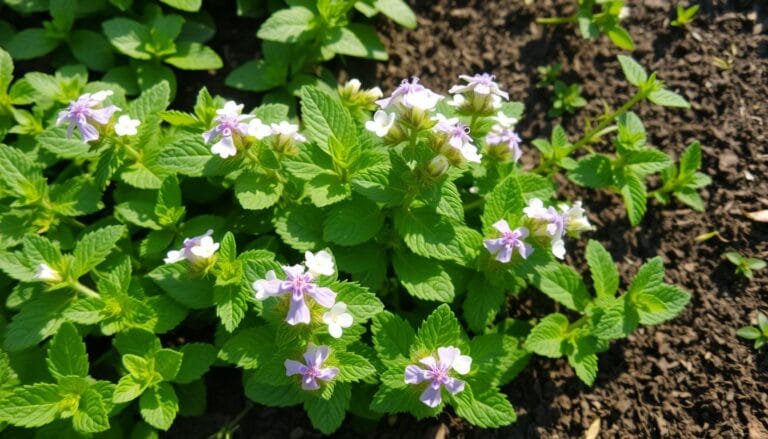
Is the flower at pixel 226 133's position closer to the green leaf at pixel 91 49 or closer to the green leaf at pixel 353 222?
the green leaf at pixel 353 222

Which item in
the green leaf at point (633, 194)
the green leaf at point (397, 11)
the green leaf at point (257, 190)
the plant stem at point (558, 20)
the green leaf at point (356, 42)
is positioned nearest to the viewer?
the green leaf at point (257, 190)

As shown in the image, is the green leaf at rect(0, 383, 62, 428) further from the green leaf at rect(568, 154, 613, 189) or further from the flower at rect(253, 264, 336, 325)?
the green leaf at rect(568, 154, 613, 189)

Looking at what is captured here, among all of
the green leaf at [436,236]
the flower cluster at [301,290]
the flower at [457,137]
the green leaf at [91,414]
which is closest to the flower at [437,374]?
the flower cluster at [301,290]

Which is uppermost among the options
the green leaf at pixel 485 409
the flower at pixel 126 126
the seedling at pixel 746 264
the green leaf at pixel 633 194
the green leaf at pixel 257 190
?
the flower at pixel 126 126

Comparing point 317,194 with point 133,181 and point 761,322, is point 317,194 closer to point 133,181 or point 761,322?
point 133,181

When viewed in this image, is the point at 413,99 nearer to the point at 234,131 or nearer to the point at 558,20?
the point at 234,131
